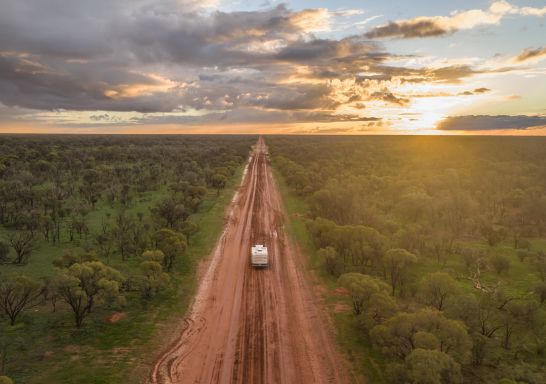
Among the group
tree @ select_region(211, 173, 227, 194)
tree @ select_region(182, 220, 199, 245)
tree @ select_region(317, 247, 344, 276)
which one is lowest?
tree @ select_region(317, 247, 344, 276)

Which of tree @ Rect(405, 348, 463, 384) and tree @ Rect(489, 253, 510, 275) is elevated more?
tree @ Rect(405, 348, 463, 384)

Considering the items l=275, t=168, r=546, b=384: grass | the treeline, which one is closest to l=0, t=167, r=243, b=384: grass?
l=275, t=168, r=546, b=384: grass

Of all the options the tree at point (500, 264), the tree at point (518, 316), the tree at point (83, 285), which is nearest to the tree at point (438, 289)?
the tree at point (518, 316)

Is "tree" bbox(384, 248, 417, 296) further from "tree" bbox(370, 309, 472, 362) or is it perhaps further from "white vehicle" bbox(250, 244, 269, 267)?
"white vehicle" bbox(250, 244, 269, 267)

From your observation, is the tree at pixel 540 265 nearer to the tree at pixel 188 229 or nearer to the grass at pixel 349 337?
the grass at pixel 349 337

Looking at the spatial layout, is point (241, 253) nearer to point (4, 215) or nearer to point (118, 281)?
point (118, 281)

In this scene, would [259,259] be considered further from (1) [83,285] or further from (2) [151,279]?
(1) [83,285]
